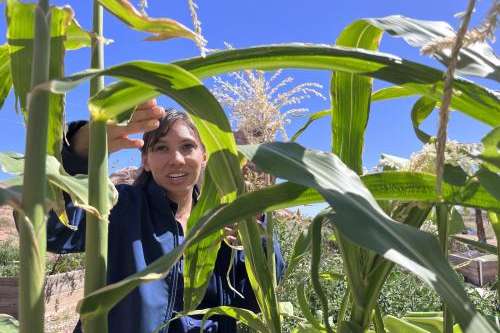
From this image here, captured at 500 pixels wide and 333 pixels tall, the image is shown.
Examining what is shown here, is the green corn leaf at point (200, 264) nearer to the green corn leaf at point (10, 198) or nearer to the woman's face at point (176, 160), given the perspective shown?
the green corn leaf at point (10, 198)

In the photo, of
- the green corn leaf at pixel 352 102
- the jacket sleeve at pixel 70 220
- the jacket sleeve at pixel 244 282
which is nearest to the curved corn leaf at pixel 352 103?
the green corn leaf at pixel 352 102

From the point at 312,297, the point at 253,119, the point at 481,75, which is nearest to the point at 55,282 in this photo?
the point at 312,297

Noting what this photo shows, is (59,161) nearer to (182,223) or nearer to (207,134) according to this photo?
(207,134)

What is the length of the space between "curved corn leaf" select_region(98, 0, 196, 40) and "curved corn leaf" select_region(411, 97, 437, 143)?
288 millimetres

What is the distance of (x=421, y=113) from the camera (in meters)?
0.53

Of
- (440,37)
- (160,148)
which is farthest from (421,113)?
(160,148)

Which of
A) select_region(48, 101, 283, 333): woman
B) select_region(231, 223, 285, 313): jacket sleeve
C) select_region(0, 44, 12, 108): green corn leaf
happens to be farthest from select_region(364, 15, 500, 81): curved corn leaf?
select_region(231, 223, 285, 313): jacket sleeve

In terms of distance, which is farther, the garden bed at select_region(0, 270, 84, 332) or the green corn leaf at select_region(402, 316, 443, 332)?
the garden bed at select_region(0, 270, 84, 332)

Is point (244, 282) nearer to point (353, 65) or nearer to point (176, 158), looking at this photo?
point (176, 158)

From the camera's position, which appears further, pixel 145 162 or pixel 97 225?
pixel 145 162

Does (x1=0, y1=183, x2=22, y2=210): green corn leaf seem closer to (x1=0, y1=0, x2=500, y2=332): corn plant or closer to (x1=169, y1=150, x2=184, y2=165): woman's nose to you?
(x1=0, y1=0, x2=500, y2=332): corn plant

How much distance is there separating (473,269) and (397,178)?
157 inches

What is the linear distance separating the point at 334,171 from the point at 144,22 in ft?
0.58

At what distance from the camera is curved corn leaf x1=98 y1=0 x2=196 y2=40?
34cm
